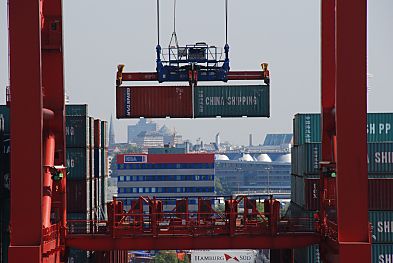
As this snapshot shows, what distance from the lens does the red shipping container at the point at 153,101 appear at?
43156 mm

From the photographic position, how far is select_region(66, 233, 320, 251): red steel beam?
3225 centimetres

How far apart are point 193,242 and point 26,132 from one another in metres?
7.40

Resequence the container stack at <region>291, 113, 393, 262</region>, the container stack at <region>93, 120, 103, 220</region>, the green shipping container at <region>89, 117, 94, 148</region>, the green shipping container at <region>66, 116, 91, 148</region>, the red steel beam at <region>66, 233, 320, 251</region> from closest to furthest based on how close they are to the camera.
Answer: the red steel beam at <region>66, 233, 320, 251</region> < the container stack at <region>291, 113, 393, 262</region> < the green shipping container at <region>66, 116, 91, 148</region> < the green shipping container at <region>89, 117, 94, 148</region> < the container stack at <region>93, 120, 103, 220</region>

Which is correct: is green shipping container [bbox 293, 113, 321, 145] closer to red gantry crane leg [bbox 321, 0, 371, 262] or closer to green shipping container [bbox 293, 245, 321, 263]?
green shipping container [bbox 293, 245, 321, 263]

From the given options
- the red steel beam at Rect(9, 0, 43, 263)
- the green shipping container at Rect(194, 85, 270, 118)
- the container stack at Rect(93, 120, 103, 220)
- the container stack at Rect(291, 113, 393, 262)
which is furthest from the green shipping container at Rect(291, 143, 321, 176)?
the red steel beam at Rect(9, 0, 43, 263)

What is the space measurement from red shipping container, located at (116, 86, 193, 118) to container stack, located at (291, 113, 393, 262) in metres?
6.14

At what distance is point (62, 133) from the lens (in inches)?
1328

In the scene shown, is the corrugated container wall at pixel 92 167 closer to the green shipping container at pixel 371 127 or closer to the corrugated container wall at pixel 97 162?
the corrugated container wall at pixel 97 162

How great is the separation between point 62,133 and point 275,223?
7.88 meters

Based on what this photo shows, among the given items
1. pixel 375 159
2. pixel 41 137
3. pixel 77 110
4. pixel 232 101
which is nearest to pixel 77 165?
pixel 77 110

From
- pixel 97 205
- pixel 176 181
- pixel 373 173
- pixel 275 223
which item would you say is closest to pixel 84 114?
pixel 97 205

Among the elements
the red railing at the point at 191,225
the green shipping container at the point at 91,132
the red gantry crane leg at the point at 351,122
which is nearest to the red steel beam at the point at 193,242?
the red railing at the point at 191,225

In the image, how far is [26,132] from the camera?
28.2 m

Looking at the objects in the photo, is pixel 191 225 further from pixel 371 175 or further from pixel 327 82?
pixel 371 175
